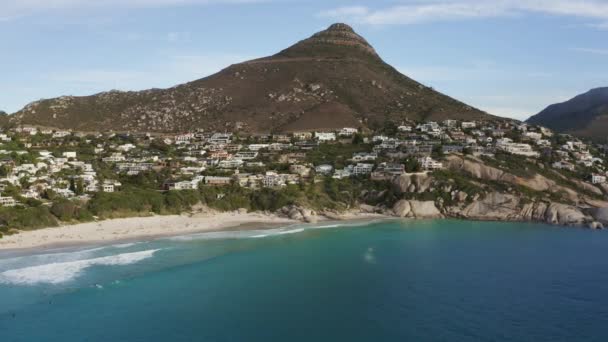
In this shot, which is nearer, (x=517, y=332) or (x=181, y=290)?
(x=517, y=332)

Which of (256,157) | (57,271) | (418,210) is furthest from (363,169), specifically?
(57,271)

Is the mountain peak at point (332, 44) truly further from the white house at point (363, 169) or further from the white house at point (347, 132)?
the white house at point (363, 169)

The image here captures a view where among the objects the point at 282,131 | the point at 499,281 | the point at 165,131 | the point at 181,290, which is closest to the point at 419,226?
the point at 499,281

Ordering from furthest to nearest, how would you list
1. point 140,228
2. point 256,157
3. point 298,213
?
point 256,157 < point 298,213 < point 140,228

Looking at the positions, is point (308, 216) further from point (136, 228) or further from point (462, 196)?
point (136, 228)

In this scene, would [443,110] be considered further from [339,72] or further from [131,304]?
[131,304]

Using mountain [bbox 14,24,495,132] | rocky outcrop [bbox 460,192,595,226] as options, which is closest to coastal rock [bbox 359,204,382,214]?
rocky outcrop [bbox 460,192,595,226]

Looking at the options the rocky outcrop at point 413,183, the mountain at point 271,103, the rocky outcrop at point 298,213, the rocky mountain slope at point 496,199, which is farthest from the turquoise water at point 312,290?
the mountain at point 271,103

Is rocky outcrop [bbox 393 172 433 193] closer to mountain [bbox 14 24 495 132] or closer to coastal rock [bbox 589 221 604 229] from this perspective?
coastal rock [bbox 589 221 604 229]
